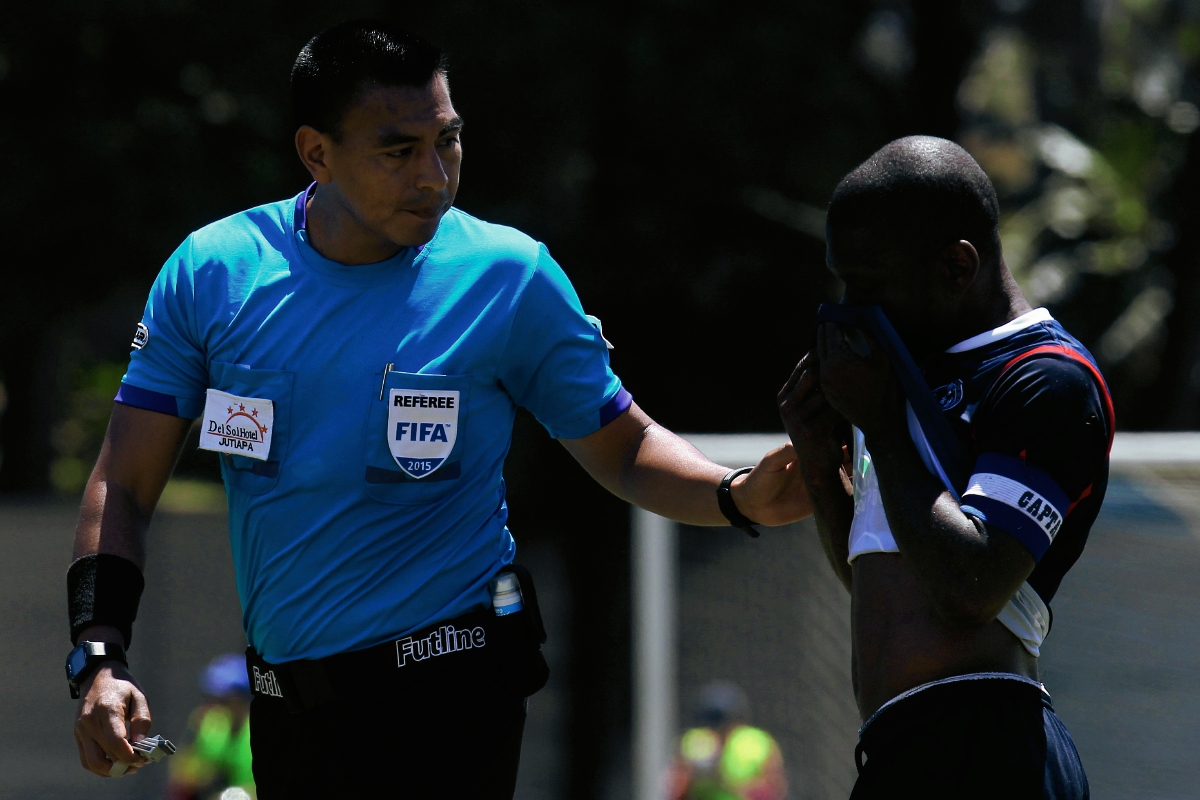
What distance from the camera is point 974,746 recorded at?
81.3 inches

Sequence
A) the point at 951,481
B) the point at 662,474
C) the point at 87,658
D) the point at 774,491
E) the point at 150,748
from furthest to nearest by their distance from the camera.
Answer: the point at 662,474 → the point at 774,491 → the point at 87,658 → the point at 150,748 → the point at 951,481

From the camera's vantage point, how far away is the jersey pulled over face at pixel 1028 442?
1988 millimetres

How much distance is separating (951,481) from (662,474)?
0.79 m

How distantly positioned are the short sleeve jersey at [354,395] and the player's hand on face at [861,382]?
2.37ft

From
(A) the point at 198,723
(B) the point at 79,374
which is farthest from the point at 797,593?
(B) the point at 79,374

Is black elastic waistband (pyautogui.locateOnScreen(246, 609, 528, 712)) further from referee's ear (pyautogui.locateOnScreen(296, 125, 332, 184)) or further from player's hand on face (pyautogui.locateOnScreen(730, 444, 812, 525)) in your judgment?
referee's ear (pyautogui.locateOnScreen(296, 125, 332, 184))

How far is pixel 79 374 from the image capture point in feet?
81.4

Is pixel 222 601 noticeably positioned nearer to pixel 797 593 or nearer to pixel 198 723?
pixel 198 723

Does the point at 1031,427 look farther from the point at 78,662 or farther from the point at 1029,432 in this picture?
the point at 78,662

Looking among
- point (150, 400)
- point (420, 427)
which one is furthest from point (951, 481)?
point (150, 400)

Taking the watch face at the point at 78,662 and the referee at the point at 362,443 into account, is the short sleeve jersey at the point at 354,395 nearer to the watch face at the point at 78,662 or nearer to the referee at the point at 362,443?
the referee at the point at 362,443

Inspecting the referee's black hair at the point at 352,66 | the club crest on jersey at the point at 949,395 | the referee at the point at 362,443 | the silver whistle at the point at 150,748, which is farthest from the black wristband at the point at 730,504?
the silver whistle at the point at 150,748

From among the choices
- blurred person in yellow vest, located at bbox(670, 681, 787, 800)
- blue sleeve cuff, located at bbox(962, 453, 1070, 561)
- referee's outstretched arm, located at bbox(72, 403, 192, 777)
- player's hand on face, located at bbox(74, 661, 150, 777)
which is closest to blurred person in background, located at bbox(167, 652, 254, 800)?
blurred person in yellow vest, located at bbox(670, 681, 787, 800)

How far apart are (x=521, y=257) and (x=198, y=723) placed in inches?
271
